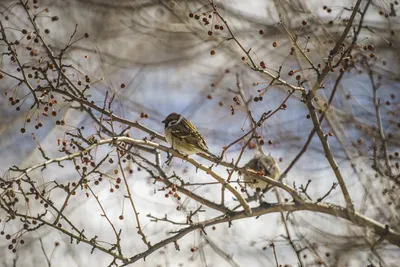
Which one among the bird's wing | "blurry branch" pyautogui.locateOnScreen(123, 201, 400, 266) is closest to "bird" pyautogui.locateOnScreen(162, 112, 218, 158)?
the bird's wing

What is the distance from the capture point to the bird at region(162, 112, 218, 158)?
4.93m

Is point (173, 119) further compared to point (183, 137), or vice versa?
point (173, 119)

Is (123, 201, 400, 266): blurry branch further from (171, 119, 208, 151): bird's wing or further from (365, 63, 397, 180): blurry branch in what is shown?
(171, 119, 208, 151): bird's wing

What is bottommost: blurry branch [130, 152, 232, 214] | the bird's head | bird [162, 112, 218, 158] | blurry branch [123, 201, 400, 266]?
blurry branch [123, 201, 400, 266]

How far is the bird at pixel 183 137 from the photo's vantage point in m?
4.93

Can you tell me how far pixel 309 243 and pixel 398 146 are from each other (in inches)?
66.1

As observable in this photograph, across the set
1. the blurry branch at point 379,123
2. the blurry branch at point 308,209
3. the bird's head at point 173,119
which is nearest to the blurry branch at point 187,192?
the blurry branch at point 308,209

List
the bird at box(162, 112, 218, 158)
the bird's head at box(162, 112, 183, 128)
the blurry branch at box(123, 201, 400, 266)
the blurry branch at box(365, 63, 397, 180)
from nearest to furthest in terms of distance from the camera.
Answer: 1. the blurry branch at box(123, 201, 400, 266)
2. the blurry branch at box(365, 63, 397, 180)
3. the bird at box(162, 112, 218, 158)
4. the bird's head at box(162, 112, 183, 128)

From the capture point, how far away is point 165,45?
773 centimetres

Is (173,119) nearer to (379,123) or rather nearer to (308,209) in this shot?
(308,209)

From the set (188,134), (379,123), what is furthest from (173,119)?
(379,123)

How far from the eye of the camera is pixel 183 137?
16.3 feet

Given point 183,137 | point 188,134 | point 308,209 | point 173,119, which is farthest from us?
point 173,119

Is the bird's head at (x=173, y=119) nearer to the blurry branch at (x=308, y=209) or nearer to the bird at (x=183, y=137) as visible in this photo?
the bird at (x=183, y=137)
